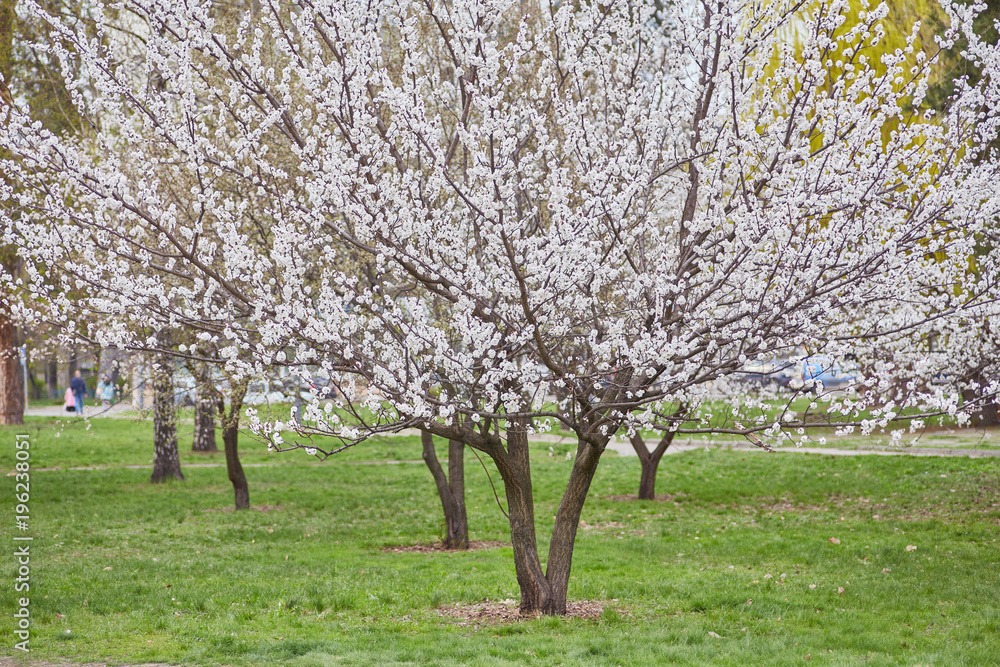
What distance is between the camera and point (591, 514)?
Result: 14086 mm

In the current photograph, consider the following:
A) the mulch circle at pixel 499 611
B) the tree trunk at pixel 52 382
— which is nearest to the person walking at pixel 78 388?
the tree trunk at pixel 52 382

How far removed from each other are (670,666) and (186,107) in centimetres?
508

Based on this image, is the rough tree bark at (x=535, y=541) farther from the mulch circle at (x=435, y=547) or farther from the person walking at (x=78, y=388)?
the person walking at (x=78, y=388)

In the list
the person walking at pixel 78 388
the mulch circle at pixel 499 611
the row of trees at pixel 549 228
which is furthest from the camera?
the person walking at pixel 78 388

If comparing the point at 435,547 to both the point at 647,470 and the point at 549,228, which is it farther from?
the point at 549,228

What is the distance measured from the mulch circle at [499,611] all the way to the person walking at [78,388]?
25.5 meters

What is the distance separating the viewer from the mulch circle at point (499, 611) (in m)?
7.82

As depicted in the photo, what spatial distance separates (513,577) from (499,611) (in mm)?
1338

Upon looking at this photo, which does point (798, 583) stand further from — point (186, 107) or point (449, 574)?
point (186, 107)

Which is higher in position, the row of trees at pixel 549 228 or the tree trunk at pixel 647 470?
the row of trees at pixel 549 228

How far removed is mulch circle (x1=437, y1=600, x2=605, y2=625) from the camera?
7816 millimetres

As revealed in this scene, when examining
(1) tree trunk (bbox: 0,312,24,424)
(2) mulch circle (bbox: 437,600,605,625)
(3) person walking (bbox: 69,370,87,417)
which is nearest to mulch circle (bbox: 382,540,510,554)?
(2) mulch circle (bbox: 437,600,605,625)

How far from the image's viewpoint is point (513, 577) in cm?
952

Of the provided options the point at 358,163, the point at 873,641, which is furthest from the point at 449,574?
the point at 358,163
